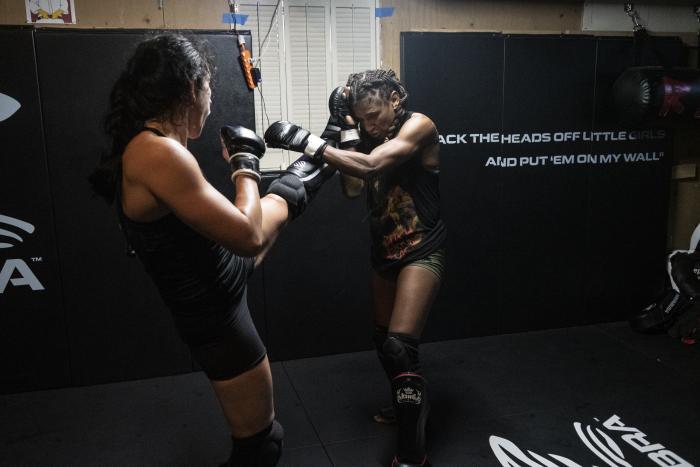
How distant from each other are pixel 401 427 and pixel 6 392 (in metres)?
2.40

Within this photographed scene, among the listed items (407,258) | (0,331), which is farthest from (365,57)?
(0,331)

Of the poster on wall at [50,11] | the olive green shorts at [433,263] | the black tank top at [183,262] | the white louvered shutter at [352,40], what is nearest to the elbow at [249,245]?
the black tank top at [183,262]

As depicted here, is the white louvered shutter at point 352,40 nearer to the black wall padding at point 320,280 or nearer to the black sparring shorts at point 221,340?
the black wall padding at point 320,280

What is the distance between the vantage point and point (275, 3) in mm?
3535

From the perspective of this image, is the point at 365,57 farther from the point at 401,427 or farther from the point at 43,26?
the point at 401,427

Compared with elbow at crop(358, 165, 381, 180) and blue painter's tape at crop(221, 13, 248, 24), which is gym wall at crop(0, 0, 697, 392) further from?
elbow at crop(358, 165, 381, 180)

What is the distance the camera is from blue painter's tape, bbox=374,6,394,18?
12.1ft

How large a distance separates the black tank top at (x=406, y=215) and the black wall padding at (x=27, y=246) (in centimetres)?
190

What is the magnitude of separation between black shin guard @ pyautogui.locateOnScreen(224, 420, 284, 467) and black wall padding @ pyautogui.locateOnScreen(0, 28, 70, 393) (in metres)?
2.05

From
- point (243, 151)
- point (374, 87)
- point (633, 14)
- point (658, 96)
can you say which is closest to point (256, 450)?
point (243, 151)

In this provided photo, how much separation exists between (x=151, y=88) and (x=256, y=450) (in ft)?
3.63

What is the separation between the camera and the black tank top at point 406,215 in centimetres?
264

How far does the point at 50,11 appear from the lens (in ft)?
10.7

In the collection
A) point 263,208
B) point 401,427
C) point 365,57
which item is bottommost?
point 401,427
